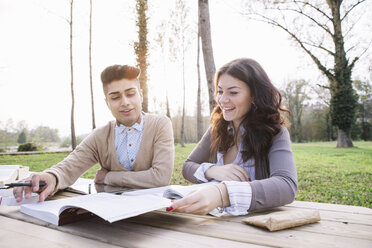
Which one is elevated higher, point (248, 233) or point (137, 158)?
point (137, 158)

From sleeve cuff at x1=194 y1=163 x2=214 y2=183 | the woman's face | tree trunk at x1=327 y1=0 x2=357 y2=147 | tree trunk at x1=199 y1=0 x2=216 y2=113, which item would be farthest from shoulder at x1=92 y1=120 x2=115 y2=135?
tree trunk at x1=327 y1=0 x2=357 y2=147

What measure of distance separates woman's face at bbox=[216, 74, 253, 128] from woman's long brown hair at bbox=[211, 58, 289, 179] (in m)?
0.03

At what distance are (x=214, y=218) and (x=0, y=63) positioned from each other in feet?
31.4

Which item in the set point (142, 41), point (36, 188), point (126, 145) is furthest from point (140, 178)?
point (142, 41)

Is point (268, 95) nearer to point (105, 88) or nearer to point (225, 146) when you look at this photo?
point (225, 146)

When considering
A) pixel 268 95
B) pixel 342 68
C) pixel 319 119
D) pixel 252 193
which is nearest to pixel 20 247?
pixel 252 193

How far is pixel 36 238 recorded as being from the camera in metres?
0.88

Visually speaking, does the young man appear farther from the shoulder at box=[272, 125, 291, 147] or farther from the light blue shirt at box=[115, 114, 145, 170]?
the shoulder at box=[272, 125, 291, 147]

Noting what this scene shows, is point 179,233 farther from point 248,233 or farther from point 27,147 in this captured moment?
point 27,147

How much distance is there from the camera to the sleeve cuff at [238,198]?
1.15m

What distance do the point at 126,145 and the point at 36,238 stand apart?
1318 millimetres

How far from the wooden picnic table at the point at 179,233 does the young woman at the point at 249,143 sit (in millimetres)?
217

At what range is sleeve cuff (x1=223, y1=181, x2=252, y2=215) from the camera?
1147 millimetres

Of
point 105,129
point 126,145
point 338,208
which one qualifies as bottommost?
point 338,208
